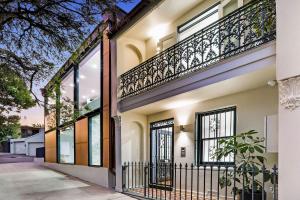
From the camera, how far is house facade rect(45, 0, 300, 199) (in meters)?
4.67

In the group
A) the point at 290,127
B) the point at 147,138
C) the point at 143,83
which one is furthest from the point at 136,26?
the point at 290,127

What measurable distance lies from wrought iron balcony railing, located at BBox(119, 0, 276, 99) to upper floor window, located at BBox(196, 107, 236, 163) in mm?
1611

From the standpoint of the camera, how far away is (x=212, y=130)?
27.1ft

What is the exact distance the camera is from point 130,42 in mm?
10438

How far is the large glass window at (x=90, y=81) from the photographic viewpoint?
39.8 feet

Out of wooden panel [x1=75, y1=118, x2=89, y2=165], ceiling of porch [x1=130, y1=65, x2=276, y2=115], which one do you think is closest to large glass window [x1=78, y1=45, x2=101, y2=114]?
wooden panel [x1=75, y1=118, x2=89, y2=165]

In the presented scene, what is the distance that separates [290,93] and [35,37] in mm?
4698

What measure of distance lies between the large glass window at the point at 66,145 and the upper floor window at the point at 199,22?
28.5 feet

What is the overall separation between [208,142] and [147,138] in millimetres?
3042

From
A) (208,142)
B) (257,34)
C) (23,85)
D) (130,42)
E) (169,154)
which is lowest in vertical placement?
(169,154)

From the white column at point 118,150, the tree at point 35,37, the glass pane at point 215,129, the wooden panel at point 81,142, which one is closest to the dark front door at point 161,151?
the white column at point 118,150

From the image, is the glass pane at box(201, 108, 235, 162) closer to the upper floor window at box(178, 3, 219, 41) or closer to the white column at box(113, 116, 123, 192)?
the upper floor window at box(178, 3, 219, 41)

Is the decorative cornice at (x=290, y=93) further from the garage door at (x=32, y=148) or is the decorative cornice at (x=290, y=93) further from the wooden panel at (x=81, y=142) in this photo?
the garage door at (x=32, y=148)

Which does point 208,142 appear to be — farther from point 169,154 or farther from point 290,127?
point 290,127
